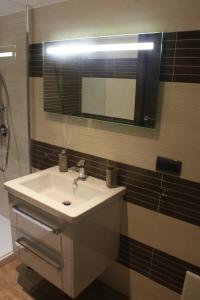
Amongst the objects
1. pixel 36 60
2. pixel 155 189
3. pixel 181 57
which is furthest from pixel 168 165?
pixel 36 60

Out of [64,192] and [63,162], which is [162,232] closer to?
[64,192]

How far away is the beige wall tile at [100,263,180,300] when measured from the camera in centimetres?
166

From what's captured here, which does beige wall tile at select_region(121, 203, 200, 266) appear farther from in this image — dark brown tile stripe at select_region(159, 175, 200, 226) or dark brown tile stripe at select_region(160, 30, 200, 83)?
dark brown tile stripe at select_region(160, 30, 200, 83)

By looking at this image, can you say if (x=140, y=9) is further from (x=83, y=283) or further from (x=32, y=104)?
(x=83, y=283)

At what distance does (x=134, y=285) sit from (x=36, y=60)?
6.16ft

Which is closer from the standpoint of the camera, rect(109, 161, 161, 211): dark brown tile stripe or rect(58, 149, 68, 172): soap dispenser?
rect(109, 161, 161, 211): dark brown tile stripe

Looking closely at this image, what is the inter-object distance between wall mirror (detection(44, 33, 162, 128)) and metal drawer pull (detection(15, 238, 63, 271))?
0.95m

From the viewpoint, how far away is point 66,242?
4.66 ft

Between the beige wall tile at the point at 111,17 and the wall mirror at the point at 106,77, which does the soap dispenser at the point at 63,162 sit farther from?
the beige wall tile at the point at 111,17

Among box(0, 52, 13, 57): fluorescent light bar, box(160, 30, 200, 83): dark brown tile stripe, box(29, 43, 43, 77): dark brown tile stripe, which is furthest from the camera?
box(0, 52, 13, 57): fluorescent light bar

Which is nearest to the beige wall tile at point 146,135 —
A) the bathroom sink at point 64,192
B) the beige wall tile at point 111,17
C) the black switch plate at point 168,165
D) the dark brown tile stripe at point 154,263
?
the black switch plate at point 168,165

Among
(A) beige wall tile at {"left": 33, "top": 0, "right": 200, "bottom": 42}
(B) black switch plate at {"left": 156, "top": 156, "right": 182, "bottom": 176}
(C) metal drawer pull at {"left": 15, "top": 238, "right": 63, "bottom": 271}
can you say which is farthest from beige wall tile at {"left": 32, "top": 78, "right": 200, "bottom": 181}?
(C) metal drawer pull at {"left": 15, "top": 238, "right": 63, "bottom": 271}

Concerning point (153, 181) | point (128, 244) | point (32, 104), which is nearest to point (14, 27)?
point (32, 104)

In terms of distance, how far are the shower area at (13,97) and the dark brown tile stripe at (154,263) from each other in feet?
3.57
